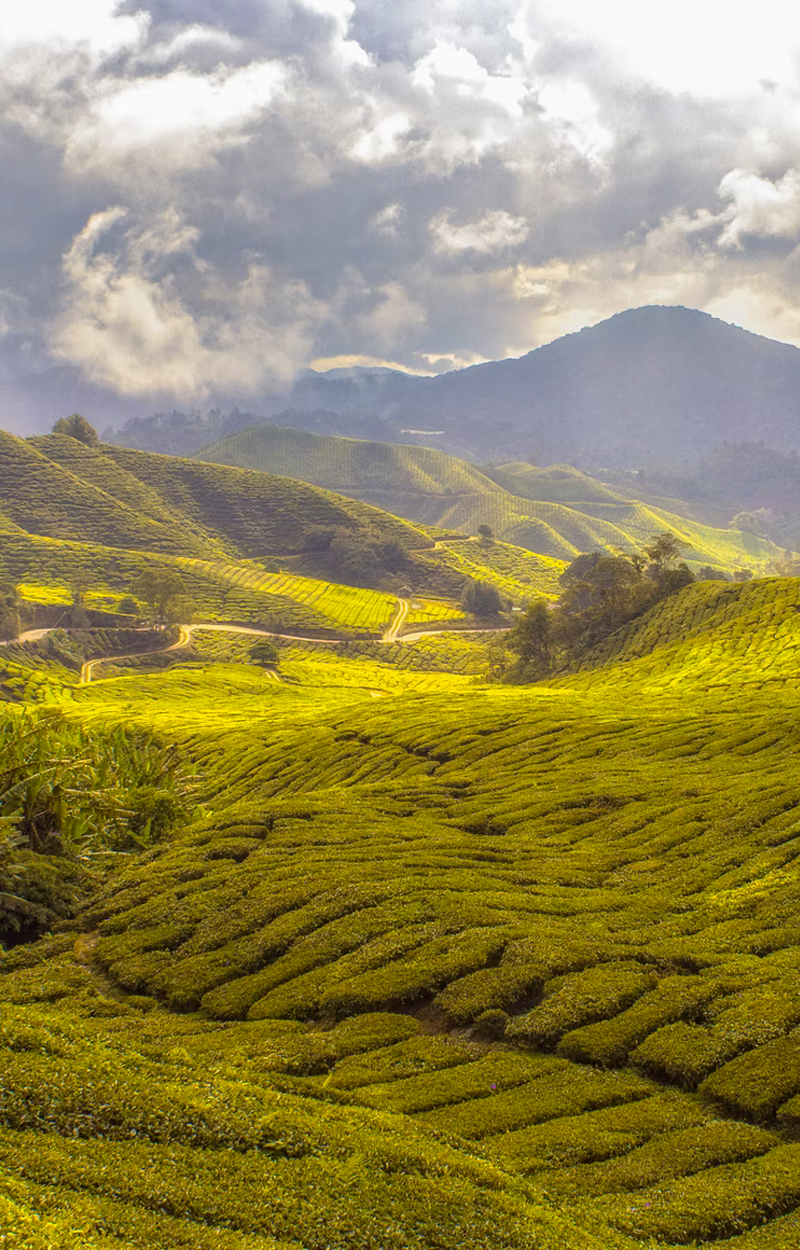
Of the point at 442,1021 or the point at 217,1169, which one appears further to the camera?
the point at 442,1021

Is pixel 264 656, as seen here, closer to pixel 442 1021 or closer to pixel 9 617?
pixel 9 617

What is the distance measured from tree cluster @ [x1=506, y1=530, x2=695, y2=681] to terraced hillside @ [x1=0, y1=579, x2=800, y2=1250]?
73456 millimetres

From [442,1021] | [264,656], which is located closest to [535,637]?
[264,656]

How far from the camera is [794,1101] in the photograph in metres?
17.0

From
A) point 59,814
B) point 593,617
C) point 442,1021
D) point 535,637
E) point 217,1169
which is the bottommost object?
point 442,1021

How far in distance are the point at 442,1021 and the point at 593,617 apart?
361 ft

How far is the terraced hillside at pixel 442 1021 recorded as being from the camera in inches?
526

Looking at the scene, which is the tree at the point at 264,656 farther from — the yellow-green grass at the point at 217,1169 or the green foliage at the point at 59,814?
the yellow-green grass at the point at 217,1169

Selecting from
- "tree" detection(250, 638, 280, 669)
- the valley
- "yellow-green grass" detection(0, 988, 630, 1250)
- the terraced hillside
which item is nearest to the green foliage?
the valley

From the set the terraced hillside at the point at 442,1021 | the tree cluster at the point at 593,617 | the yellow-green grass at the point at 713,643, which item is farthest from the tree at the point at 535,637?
the terraced hillside at the point at 442,1021

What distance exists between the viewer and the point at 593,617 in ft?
415

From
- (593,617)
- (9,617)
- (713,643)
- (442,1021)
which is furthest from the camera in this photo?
(9,617)

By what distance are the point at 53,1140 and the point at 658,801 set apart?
33.4m

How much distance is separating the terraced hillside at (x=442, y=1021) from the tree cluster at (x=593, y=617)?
73.5 m
